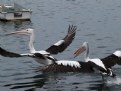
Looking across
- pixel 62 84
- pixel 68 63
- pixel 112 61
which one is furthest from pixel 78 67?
pixel 112 61

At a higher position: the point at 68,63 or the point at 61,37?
the point at 68,63

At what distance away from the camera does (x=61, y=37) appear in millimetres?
30578

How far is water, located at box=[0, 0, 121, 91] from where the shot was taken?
17562 mm

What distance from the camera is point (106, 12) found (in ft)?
145

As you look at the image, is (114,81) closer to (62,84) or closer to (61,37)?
(62,84)

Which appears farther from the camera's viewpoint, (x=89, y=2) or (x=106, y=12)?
(x=89, y=2)

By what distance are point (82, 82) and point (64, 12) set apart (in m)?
28.4

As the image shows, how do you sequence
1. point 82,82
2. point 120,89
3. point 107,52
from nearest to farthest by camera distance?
point 120,89
point 82,82
point 107,52

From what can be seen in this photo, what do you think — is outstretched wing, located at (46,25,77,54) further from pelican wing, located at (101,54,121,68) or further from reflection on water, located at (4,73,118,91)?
pelican wing, located at (101,54,121,68)

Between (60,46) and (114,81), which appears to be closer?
(114,81)

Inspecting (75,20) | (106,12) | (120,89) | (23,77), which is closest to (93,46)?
(23,77)

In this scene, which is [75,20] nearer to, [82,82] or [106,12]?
[106,12]

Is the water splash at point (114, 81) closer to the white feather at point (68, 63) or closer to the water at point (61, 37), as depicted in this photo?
the water at point (61, 37)

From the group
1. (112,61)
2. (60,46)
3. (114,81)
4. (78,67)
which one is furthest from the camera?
(60,46)
